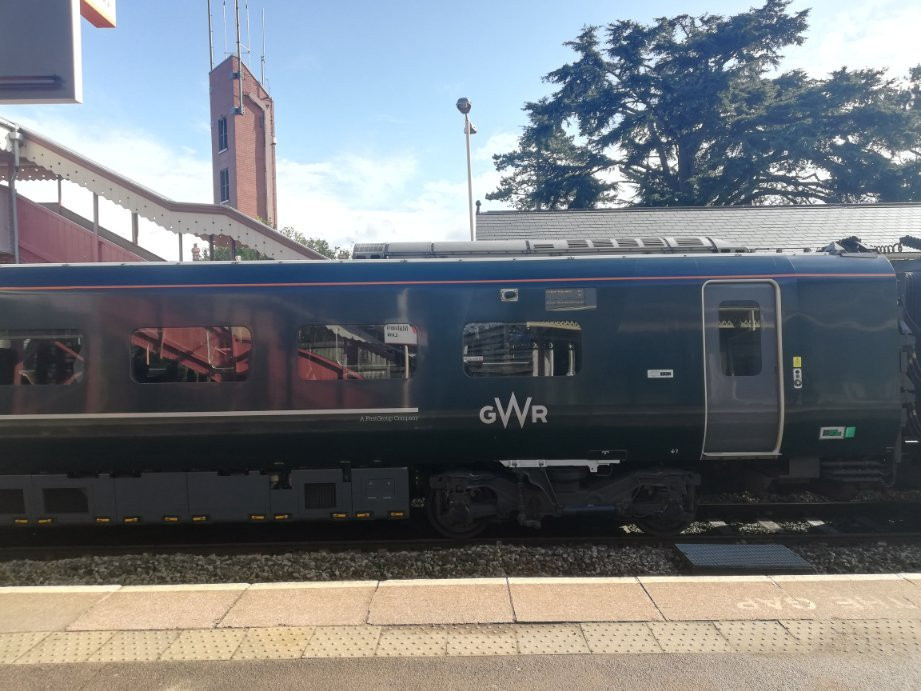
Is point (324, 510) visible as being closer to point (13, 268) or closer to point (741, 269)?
point (13, 268)

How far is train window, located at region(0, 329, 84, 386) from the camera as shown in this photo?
21.3 ft

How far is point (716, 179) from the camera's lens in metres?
33.1

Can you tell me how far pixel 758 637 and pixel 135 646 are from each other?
415 centimetres

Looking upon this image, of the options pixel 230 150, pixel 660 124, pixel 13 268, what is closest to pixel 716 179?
pixel 660 124

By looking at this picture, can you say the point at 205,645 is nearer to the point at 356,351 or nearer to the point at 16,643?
the point at 16,643

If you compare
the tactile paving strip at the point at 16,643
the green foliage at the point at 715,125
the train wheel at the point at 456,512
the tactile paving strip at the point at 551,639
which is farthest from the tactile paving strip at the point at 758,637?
the green foliage at the point at 715,125

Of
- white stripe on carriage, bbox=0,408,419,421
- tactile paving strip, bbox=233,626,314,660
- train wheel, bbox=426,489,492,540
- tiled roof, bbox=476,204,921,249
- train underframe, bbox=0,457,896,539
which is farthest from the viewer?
tiled roof, bbox=476,204,921,249

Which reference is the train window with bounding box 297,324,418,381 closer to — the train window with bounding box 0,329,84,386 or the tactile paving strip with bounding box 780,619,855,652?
the train window with bounding box 0,329,84,386

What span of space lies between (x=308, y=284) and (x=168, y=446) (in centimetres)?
227

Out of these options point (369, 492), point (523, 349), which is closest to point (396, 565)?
point (369, 492)

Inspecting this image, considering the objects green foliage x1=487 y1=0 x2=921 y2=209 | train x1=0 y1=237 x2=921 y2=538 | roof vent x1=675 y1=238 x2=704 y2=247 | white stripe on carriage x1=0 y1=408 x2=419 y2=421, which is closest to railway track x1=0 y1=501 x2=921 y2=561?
train x1=0 y1=237 x2=921 y2=538

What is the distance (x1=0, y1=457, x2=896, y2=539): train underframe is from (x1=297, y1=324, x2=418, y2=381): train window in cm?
109

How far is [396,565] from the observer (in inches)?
246

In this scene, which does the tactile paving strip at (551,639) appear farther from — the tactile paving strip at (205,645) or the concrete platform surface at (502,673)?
the tactile paving strip at (205,645)
